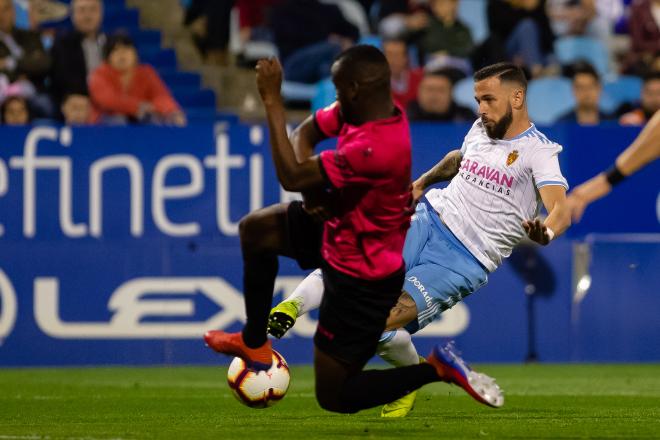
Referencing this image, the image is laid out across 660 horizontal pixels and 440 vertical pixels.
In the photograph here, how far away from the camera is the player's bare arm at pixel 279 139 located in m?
6.74

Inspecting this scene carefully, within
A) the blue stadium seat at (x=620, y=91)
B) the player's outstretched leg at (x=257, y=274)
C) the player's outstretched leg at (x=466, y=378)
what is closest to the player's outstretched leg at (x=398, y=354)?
the player's outstretched leg at (x=257, y=274)

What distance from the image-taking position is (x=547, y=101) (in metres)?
16.0

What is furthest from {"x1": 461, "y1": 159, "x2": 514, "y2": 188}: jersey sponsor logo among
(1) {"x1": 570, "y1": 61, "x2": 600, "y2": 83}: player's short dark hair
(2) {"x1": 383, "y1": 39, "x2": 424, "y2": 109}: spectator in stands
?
(2) {"x1": 383, "y1": 39, "x2": 424, "y2": 109}: spectator in stands

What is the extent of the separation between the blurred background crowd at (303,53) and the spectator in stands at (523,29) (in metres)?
0.02

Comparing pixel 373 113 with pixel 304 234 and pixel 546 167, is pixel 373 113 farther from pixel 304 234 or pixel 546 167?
pixel 546 167

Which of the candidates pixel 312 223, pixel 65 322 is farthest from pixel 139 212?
pixel 312 223

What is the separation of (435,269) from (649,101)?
21.8 feet

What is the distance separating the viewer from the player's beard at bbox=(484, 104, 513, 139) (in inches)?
343

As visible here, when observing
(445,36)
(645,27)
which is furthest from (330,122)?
(645,27)

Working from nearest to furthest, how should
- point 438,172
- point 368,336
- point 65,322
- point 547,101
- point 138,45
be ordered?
point 368,336 < point 438,172 < point 65,322 < point 547,101 < point 138,45

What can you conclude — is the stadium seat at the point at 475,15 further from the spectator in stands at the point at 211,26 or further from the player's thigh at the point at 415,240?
the player's thigh at the point at 415,240

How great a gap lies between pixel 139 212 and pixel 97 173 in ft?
1.85

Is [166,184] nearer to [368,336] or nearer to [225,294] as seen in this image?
[225,294]

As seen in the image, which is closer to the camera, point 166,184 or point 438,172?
point 438,172
